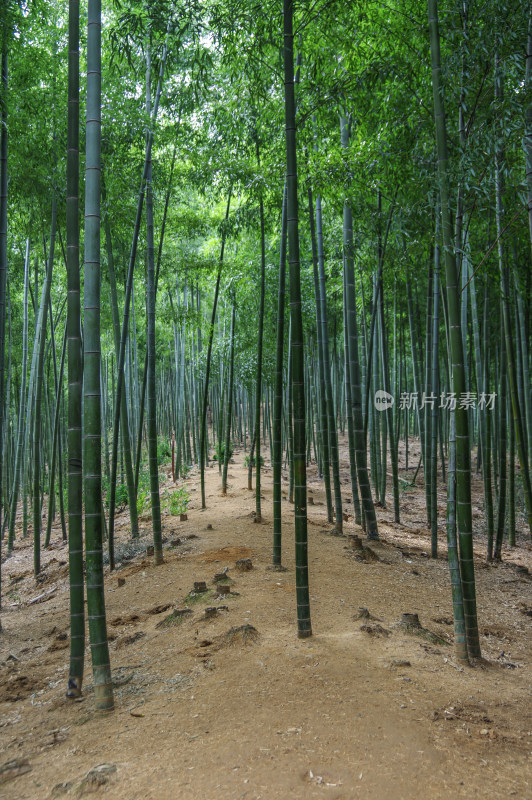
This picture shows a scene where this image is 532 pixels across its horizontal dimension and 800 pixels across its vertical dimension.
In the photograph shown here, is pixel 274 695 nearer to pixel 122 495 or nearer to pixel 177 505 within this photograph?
pixel 177 505

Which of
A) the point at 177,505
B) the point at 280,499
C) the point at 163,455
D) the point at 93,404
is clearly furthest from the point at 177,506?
the point at 163,455

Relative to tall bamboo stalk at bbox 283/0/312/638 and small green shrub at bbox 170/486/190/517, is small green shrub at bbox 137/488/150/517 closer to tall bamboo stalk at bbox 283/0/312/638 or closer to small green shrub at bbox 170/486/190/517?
small green shrub at bbox 170/486/190/517

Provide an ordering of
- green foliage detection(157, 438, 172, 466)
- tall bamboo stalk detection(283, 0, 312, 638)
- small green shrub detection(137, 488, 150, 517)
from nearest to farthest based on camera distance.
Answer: tall bamboo stalk detection(283, 0, 312, 638) → small green shrub detection(137, 488, 150, 517) → green foliage detection(157, 438, 172, 466)

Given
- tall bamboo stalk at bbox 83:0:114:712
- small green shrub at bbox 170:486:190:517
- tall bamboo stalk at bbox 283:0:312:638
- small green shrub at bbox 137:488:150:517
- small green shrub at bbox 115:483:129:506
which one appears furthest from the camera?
small green shrub at bbox 115:483:129:506

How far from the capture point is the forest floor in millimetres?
1926

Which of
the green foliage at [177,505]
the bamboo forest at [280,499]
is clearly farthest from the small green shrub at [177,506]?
the bamboo forest at [280,499]

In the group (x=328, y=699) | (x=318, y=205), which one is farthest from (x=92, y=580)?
(x=318, y=205)

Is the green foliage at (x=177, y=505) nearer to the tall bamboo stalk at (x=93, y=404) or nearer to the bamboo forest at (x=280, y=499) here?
the bamboo forest at (x=280, y=499)

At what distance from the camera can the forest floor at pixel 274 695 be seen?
1926 mm

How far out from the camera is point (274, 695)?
98.0 inches

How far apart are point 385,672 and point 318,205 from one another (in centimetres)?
464

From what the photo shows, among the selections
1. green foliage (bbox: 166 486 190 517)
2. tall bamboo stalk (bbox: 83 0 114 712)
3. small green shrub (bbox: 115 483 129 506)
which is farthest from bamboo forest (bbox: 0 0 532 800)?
small green shrub (bbox: 115 483 129 506)

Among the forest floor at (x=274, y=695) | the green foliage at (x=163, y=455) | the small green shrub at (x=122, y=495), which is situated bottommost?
the forest floor at (x=274, y=695)

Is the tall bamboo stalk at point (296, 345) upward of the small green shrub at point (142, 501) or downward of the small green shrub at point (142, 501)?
upward
